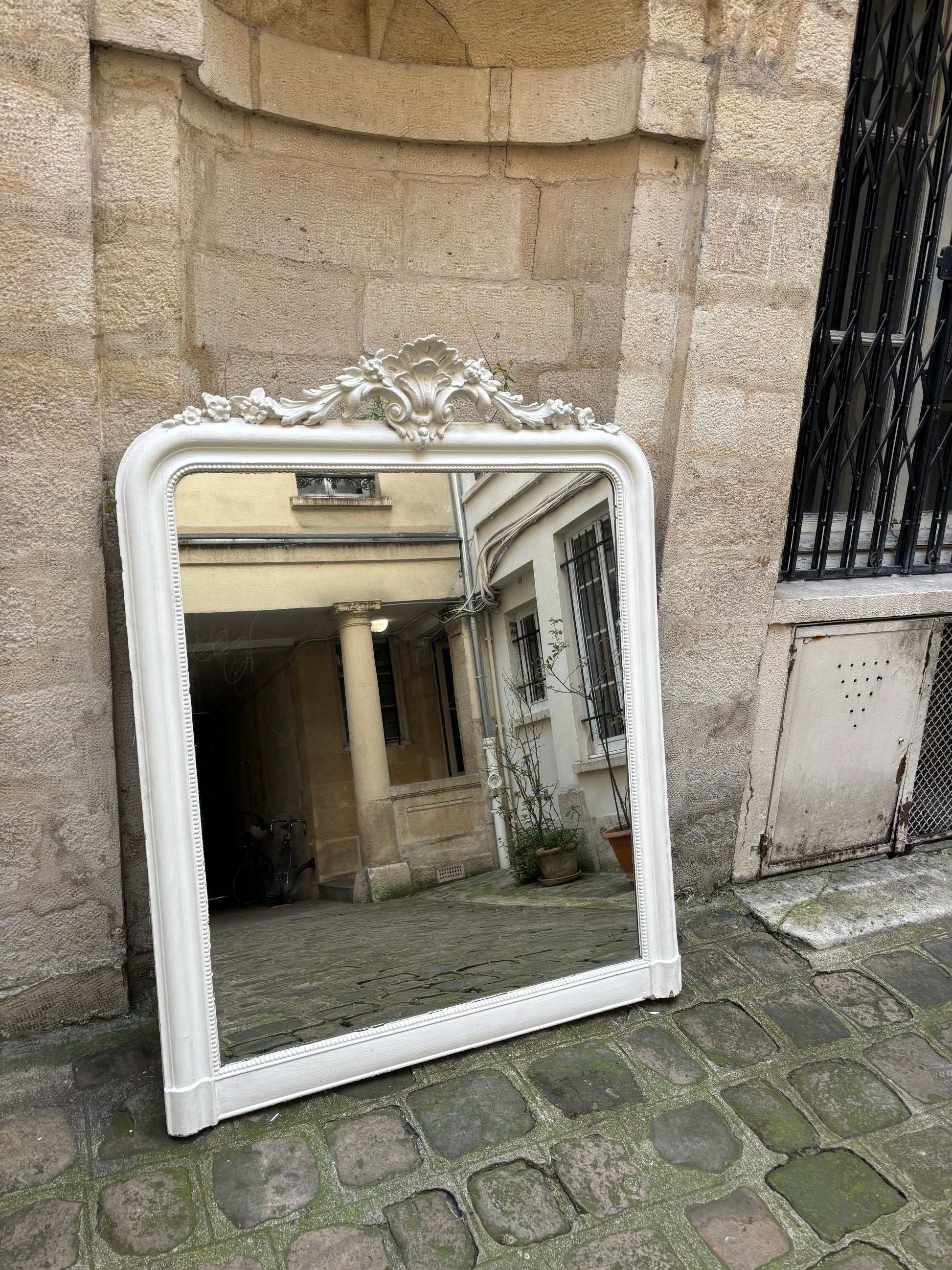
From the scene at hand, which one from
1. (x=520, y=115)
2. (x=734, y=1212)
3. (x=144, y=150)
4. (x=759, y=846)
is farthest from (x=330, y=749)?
(x=520, y=115)

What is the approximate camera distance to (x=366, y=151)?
9.08 feet

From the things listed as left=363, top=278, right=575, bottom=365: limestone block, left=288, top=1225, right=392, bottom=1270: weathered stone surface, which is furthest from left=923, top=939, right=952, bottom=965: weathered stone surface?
left=363, top=278, right=575, bottom=365: limestone block

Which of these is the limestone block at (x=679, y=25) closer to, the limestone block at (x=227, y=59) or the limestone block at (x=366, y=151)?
the limestone block at (x=366, y=151)

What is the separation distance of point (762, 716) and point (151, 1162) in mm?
2181

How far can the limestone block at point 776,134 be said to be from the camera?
8.68 ft

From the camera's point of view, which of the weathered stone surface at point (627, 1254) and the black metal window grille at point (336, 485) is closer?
the weathered stone surface at point (627, 1254)

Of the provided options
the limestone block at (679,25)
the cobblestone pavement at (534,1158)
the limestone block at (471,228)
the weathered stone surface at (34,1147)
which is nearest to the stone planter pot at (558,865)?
the cobblestone pavement at (534,1158)

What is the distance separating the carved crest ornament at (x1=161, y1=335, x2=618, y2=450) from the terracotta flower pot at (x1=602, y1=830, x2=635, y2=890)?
3.56 ft

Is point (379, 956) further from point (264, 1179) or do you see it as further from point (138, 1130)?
point (138, 1130)

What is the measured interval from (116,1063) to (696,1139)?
1.39 m

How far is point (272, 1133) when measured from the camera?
205 cm

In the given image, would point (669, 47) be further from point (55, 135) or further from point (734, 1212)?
point (734, 1212)

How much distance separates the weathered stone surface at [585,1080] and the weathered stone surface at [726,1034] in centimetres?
26

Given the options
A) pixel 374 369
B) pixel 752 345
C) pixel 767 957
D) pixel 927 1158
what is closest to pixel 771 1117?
pixel 927 1158
